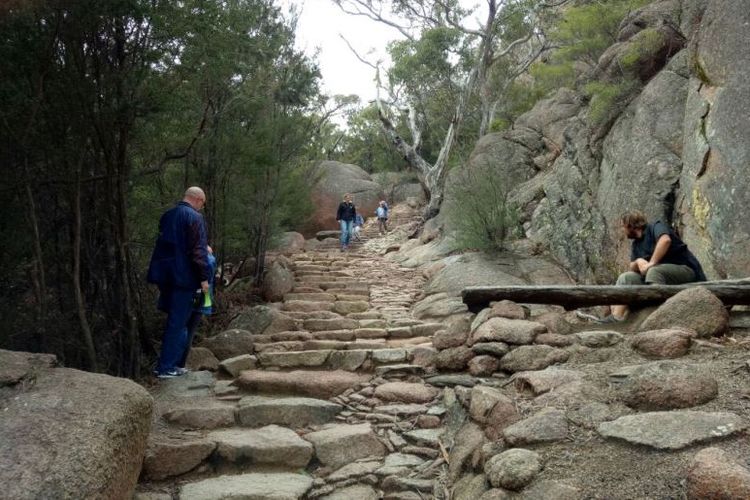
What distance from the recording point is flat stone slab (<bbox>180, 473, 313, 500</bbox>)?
3768 millimetres

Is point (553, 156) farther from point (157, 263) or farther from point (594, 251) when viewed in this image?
point (157, 263)

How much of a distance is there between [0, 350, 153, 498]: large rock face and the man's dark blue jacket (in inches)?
72.2

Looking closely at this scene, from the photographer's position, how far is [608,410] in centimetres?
344

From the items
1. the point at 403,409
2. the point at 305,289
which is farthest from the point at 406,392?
the point at 305,289

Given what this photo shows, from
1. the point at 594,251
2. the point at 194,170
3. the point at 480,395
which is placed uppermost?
the point at 194,170

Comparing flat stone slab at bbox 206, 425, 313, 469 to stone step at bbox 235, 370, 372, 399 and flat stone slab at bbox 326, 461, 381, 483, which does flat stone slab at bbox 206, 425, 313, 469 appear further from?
stone step at bbox 235, 370, 372, 399

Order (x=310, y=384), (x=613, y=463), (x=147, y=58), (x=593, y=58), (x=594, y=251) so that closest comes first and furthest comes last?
(x=613, y=463), (x=147, y=58), (x=310, y=384), (x=594, y=251), (x=593, y=58)

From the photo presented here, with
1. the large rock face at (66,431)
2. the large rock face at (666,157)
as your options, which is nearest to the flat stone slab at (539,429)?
the large rock face at (66,431)

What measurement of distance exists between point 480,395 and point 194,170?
5204 mm

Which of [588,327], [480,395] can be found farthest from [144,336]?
[588,327]

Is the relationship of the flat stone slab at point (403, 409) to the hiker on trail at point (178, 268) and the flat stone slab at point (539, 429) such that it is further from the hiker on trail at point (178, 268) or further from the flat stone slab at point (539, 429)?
the hiker on trail at point (178, 268)

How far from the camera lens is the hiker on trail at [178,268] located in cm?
552

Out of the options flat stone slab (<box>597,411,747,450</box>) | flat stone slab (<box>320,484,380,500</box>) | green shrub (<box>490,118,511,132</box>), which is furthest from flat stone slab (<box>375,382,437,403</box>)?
green shrub (<box>490,118,511,132</box>)

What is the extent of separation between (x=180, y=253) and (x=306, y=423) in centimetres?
194
